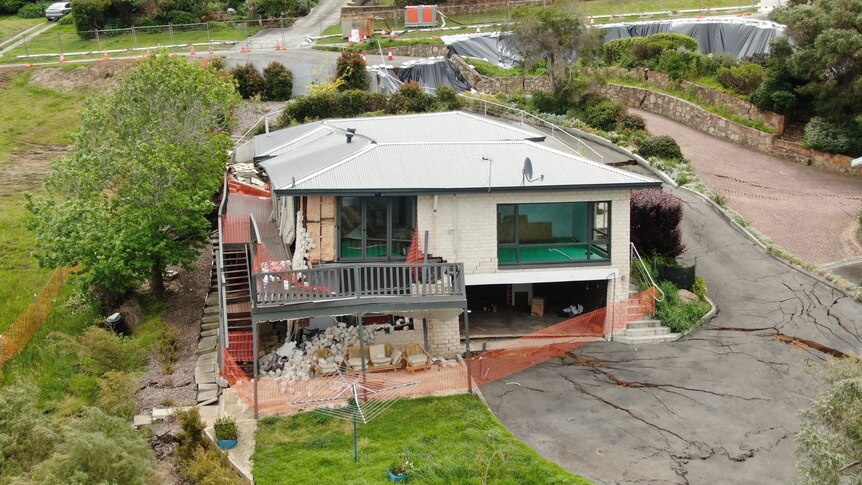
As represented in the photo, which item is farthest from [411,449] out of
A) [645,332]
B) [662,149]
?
[662,149]

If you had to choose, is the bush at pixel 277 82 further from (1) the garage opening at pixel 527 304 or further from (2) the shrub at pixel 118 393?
(2) the shrub at pixel 118 393

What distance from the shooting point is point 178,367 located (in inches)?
830

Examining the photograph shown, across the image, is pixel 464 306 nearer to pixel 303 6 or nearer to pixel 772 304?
pixel 772 304

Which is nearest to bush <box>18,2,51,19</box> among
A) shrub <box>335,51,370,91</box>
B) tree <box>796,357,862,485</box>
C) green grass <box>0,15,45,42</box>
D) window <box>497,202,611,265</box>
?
green grass <box>0,15,45,42</box>

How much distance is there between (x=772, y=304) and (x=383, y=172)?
10973mm

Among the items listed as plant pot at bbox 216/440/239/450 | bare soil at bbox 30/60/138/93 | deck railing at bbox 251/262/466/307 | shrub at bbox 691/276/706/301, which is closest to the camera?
plant pot at bbox 216/440/239/450

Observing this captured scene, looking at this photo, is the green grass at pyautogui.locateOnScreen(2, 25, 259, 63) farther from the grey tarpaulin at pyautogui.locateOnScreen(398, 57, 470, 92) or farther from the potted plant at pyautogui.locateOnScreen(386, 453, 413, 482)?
the potted plant at pyautogui.locateOnScreen(386, 453, 413, 482)

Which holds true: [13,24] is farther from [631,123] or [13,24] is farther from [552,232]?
[552,232]

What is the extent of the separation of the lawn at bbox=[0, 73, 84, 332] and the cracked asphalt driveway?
15309 millimetres

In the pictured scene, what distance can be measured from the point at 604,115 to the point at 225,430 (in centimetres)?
2493

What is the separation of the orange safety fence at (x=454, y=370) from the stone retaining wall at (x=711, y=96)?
18.0 metres

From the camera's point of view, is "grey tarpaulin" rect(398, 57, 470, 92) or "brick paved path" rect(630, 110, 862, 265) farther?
"grey tarpaulin" rect(398, 57, 470, 92)

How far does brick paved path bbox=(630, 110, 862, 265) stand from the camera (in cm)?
2772

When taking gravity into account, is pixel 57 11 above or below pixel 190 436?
above
